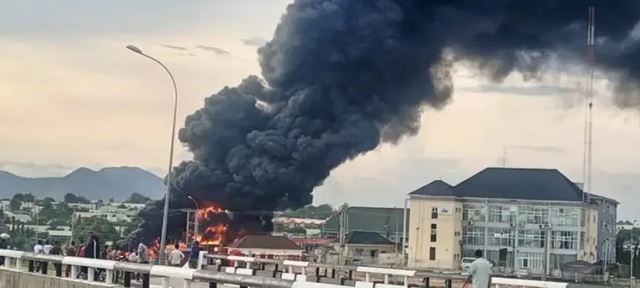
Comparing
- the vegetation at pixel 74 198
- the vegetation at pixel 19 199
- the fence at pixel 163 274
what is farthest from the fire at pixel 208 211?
the fence at pixel 163 274

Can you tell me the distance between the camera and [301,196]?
252 ft

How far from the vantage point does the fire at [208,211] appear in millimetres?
71675

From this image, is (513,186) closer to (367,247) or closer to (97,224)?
(367,247)

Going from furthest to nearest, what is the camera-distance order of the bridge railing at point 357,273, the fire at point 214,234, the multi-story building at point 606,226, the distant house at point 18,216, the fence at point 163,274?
the distant house at point 18,216 → the fire at point 214,234 → the multi-story building at point 606,226 → the bridge railing at point 357,273 → the fence at point 163,274

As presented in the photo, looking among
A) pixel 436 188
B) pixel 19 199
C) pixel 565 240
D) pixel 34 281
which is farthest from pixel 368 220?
pixel 34 281

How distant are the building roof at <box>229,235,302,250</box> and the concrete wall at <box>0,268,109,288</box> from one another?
47.8 metres

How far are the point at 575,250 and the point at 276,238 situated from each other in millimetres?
22809

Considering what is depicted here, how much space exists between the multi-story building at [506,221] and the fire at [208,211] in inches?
595

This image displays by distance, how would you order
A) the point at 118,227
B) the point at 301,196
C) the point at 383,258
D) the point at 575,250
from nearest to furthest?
the point at 575,250 < the point at 383,258 < the point at 301,196 < the point at 118,227

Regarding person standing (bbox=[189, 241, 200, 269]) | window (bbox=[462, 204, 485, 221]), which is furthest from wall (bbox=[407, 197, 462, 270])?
person standing (bbox=[189, 241, 200, 269])

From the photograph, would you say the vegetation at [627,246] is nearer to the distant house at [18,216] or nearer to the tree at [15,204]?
the distant house at [18,216]

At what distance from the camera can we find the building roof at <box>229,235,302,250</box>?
70.1 metres

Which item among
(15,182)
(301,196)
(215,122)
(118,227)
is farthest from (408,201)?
(15,182)

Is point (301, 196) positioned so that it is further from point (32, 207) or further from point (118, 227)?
point (32, 207)
